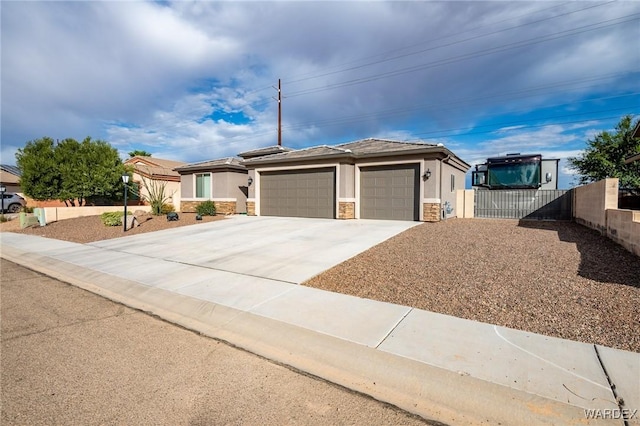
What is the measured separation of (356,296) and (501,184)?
47.7 ft

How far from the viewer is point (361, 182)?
1627 cm

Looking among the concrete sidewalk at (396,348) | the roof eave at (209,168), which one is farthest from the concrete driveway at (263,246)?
the roof eave at (209,168)

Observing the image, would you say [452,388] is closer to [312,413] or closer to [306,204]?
[312,413]

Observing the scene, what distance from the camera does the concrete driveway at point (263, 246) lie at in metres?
7.29

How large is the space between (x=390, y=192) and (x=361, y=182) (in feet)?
5.25

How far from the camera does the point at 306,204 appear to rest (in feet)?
56.5

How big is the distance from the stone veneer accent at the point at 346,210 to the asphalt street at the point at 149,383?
11856 millimetres

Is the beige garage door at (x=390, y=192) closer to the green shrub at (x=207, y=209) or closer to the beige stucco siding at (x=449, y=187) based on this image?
the beige stucco siding at (x=449, y=187)

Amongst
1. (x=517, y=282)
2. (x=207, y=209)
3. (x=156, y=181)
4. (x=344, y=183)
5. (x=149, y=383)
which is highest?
(x=156, y=181)

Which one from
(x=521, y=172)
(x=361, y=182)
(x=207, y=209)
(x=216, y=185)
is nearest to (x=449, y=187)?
(x=521, y=172)

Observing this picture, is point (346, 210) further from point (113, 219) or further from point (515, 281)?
point (113, 219)

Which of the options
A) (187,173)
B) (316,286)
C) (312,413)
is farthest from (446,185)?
(187,173)

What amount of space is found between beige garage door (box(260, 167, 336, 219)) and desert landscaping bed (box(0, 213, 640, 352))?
7.22m

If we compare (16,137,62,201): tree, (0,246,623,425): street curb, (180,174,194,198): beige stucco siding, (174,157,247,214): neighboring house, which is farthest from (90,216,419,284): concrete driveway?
(16,137,62,201): tree
